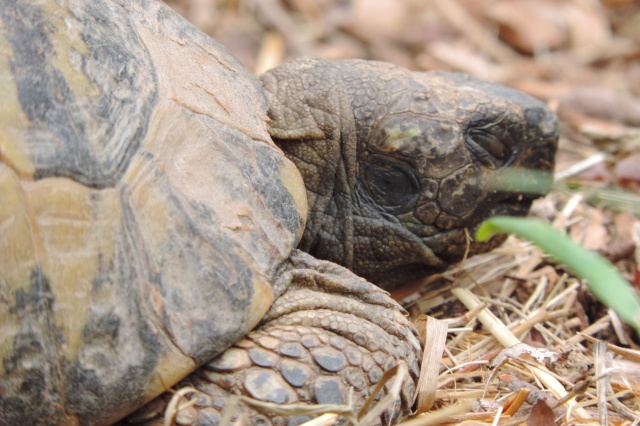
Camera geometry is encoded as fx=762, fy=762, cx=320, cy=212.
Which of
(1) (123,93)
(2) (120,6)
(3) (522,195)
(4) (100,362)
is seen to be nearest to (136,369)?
(4) (100,362)

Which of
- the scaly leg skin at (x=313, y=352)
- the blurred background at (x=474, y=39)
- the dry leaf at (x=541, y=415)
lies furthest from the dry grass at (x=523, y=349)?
the blurred background at (x=474, y=39)

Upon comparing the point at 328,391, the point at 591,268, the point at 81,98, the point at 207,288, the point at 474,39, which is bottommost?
the point at 474,39

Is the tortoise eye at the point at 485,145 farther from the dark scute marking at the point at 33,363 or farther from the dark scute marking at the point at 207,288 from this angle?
the dark scute marking at the point at 33,363

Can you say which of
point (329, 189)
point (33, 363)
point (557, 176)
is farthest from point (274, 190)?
point (557, 176)

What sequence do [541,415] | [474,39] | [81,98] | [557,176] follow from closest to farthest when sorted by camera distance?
[81,98], [541,415], [557,176], [474,39]

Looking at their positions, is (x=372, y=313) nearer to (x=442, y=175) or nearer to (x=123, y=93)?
(x=442, y=175)

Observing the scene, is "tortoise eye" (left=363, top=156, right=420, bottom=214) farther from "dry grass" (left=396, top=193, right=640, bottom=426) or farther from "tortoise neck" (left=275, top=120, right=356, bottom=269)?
"dry grass" (left=396, top=193, right=640, bottom=426)

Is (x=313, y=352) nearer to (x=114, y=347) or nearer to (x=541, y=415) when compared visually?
(x=114, y=347)
